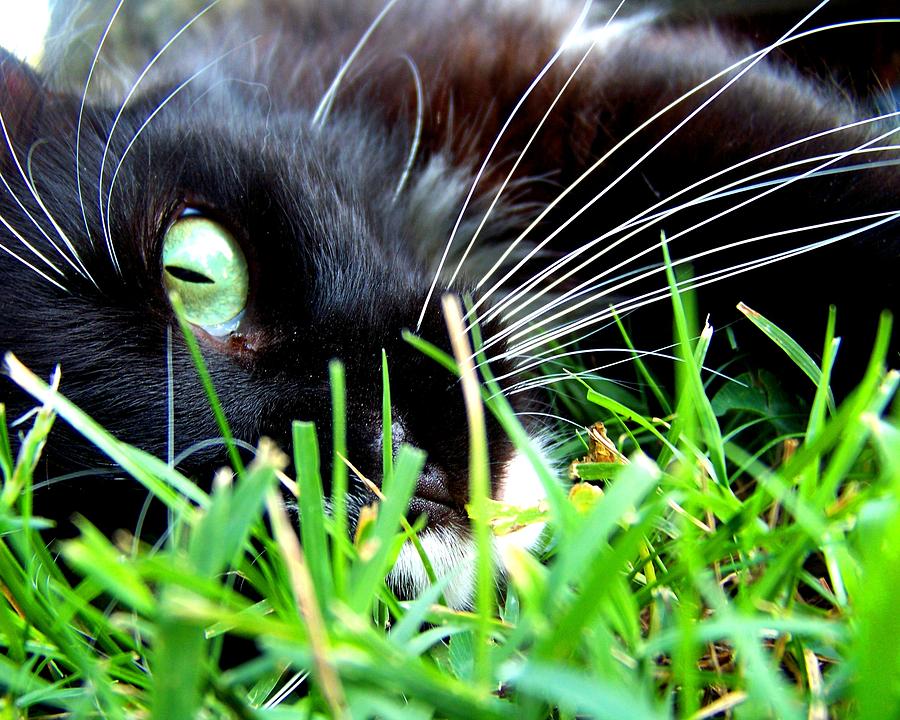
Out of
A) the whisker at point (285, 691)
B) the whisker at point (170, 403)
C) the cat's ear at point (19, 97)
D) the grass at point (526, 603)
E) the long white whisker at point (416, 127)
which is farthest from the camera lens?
the long white whisker at point (416, 127)

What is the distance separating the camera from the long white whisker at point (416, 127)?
0.96 metres

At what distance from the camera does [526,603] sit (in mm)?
353

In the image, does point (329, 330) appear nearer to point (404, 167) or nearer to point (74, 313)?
point (74, 313)

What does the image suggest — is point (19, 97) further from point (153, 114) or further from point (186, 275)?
point (186, 275)

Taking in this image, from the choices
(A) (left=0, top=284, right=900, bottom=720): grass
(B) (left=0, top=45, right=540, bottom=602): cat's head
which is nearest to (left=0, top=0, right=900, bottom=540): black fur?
(B) (left=0, top=45, right=540, bottom=602): cat's head

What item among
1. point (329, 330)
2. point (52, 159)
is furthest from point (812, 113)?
point (52, 159)

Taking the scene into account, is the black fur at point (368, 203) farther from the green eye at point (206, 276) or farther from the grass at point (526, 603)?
the grass at point (526, 603)

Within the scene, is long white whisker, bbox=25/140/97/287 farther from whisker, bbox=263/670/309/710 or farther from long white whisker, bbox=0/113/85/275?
whisker, bbox=263/670/309/710

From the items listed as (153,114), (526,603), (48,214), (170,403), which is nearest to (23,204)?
(48,214)

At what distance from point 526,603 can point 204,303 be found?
0.49 m

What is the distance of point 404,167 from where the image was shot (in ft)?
3.22

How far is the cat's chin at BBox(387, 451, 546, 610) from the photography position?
0.68 m

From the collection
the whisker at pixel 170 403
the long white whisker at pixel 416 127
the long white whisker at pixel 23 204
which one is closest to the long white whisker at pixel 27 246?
the long white whisker at pixel 23 204

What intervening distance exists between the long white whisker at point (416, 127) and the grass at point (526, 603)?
493 mm
